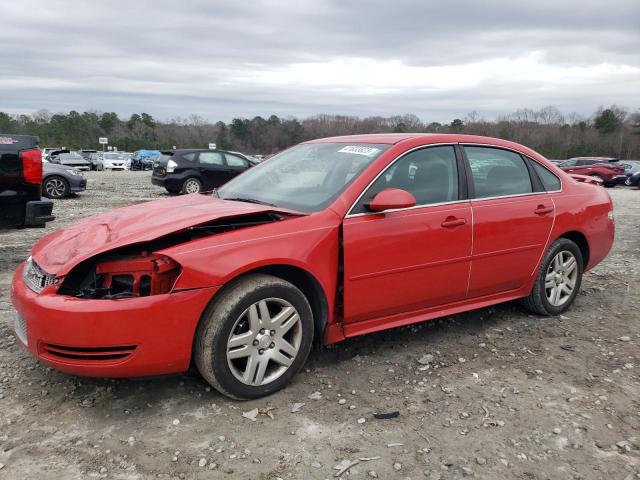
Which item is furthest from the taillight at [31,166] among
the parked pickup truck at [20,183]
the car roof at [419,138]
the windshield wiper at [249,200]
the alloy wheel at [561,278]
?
the alloy wheel at [561,278]

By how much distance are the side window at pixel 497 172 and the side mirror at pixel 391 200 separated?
0.92 m

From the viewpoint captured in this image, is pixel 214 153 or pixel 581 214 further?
pixel 214 153

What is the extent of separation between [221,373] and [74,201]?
12.3m

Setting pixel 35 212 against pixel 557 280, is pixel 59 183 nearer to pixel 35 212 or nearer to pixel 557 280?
pixel 35 212

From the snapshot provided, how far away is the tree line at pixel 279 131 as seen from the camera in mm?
67625

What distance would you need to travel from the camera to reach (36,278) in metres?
3.12

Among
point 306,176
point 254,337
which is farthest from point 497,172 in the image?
point 254,337

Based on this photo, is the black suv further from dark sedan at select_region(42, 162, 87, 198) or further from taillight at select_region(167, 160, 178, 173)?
dark sedan at select_region(42, 162, 87, 198)

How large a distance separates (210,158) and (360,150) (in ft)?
41.6

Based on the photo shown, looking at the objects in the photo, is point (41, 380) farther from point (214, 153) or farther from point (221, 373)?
point (214, 153)

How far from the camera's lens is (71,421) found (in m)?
2.87

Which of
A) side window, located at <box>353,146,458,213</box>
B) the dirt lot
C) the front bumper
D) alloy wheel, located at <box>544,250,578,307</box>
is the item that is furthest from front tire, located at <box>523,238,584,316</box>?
the front bumper

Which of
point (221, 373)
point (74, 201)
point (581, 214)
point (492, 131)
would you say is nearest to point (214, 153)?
point (74, 201)

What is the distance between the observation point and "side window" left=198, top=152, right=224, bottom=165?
622 inches
